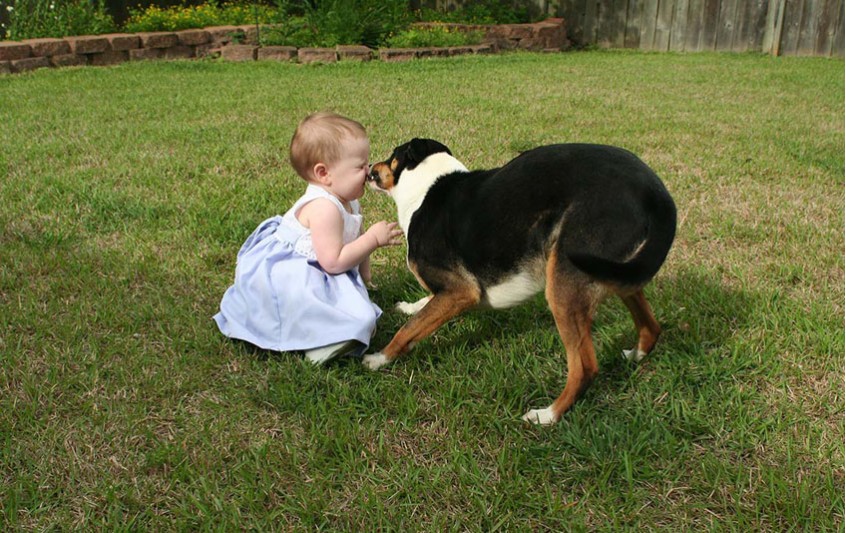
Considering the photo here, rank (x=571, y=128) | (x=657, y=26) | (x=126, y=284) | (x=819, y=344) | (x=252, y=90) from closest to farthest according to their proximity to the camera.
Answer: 1. (x=819, y=344)
2. (x=126, y=284)
3. (x=571, y=128)
4. (x=252, y=90)
5. (x=657, y=26)

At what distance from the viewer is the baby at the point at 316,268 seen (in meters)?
2.81

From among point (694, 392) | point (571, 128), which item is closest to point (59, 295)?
point (694, 392)

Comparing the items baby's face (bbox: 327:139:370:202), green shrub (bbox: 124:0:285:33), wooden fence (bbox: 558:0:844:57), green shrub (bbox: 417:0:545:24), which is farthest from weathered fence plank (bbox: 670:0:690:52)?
baby's face (bbox: 327:139:370:202)

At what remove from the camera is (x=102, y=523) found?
201 cm

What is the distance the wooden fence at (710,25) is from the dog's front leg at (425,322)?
40.6ft

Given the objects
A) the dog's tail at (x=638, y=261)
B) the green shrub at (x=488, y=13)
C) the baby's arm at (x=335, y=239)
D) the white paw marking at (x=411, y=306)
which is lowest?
the white paw marking at (x=411, y=306)

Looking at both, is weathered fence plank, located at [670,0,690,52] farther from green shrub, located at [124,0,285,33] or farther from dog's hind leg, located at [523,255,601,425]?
dog's hind leg, located at [523,255,601,425]

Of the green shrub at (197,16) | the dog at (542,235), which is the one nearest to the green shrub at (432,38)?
the green shrub at (197,16)

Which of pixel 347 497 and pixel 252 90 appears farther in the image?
pixel 252 90

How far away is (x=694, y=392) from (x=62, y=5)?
37.8 ft

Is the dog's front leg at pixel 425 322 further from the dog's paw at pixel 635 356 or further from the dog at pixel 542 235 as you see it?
the dog's paw at pixel 635 356

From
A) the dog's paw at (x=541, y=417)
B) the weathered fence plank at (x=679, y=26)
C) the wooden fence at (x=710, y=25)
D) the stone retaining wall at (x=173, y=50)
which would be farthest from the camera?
the weathered fence plank at (x=679, y=26)

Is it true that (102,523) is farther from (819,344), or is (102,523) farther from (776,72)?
(776,72)

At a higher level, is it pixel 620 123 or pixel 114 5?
pixel 114 5
